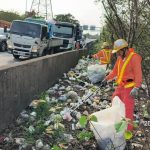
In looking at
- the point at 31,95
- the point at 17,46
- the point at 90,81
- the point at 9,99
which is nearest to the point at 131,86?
the point at 9,99

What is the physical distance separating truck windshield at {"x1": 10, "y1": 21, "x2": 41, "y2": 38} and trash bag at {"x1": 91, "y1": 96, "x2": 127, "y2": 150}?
1745cm

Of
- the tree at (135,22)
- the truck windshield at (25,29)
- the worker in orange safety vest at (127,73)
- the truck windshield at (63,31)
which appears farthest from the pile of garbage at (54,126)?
the truck windshield at (63,31)

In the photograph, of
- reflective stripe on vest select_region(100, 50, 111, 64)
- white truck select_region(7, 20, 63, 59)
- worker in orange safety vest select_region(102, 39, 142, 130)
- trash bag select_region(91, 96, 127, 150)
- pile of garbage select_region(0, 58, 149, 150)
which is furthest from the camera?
white truck select_region(7, 20, 63, 59)

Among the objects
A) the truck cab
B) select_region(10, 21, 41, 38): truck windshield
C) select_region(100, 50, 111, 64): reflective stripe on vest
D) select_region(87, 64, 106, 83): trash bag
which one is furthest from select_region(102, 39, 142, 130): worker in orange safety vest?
the truck cab

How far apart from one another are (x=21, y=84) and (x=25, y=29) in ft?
50.4

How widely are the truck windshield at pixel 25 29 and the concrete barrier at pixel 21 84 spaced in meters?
11.0

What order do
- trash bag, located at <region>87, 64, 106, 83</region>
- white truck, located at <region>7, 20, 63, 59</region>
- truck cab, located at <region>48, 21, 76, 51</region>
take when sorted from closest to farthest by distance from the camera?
trash bag, located at <region>87, 64, 106, 83</region>
white truck, located at <region>7, 20, 63, 59</region>
truck cab, located at <region>48, 21, 76, 51</region>

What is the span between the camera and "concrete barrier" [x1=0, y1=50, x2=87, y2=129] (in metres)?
7.61

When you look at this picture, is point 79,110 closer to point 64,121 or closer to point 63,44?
point 64,121

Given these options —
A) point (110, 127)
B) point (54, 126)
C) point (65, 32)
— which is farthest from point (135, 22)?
point (65, 32)

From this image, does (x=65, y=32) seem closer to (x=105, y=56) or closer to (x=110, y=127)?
(x=105, y=56)

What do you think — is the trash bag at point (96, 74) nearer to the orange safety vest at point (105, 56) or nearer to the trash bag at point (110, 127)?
the orange safety vest at point (105, 56)

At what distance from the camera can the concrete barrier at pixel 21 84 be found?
7613mm

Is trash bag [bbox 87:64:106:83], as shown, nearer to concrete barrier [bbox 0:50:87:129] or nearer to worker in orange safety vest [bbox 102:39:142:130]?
concrete barrier [bbox 0:50:87:129]
